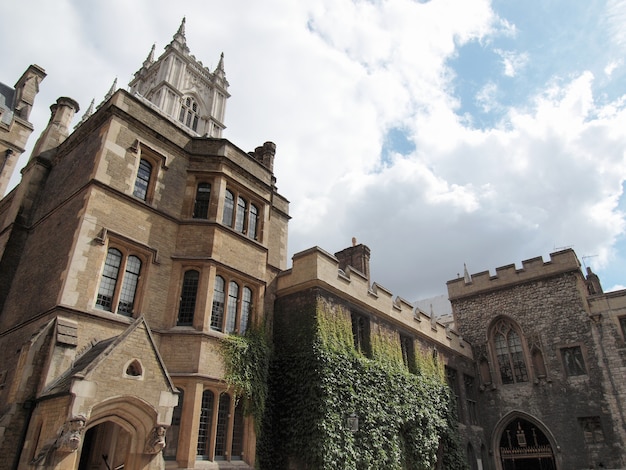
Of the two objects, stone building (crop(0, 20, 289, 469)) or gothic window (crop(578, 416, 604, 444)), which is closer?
stone building (crop(0, 20, 289, 469))

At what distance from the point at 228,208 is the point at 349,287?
480cm

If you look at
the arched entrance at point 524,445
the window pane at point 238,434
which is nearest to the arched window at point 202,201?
the window pane at point 238,434

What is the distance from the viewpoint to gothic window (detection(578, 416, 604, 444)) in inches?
696

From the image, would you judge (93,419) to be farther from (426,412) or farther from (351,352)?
(426,412)

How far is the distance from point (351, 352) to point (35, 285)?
8.92 metres

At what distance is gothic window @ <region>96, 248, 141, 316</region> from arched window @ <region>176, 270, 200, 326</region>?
1284 mm

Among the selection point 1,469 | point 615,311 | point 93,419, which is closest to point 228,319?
point 93,419

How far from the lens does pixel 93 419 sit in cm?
824

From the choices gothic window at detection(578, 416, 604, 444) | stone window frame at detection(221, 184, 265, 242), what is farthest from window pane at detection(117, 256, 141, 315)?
gothic window at detection(578, 416, 604, 444)

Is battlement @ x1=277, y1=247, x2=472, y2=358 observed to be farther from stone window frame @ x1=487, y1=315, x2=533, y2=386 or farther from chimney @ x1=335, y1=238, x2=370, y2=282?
stone window frame @ x1=487, y1=315, x2=533, y2=386

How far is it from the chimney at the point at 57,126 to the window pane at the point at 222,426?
10218mm

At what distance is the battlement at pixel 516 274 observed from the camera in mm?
20859

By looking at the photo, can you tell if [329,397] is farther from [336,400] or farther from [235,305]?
[235,305]

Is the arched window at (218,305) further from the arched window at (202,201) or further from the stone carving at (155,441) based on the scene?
the stone carving at (155,441)
